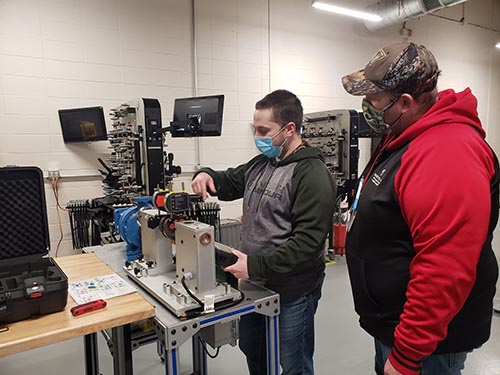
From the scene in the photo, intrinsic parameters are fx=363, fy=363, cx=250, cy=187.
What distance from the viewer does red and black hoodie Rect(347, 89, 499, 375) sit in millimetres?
859

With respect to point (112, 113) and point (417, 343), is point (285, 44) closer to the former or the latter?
point (112, 113)

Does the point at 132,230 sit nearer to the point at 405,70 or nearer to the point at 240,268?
the point at 240,268

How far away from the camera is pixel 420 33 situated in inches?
246

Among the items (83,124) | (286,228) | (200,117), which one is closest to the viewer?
(286,228)

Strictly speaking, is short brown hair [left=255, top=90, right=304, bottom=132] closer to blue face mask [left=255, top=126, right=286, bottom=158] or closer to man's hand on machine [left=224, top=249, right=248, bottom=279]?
blue face mask [left=255, top=126, right=286, bottom=158]

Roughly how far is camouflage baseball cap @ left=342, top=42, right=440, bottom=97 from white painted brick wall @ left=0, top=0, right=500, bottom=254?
350cm

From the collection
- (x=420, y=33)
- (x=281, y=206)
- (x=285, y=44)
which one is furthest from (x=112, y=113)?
(x=420, y=33)

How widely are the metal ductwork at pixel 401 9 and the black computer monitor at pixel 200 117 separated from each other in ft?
11.6

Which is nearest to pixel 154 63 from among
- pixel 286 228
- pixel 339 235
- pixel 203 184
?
pixel 203 184

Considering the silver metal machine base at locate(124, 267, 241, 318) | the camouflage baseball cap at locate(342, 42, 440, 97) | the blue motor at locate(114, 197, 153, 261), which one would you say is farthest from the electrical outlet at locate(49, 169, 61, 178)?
the camouflage baseball cap at locate(342, 42, 440, 97)

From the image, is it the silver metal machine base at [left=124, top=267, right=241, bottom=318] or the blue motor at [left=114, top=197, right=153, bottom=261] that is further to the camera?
the blue motor at [left=114, top=197, right=153, bottom=261]

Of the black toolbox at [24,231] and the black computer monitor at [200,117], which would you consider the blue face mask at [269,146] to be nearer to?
the black toolbox at [24,231]

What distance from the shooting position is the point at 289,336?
61.2 inches

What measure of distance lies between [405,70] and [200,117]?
7.20ft
